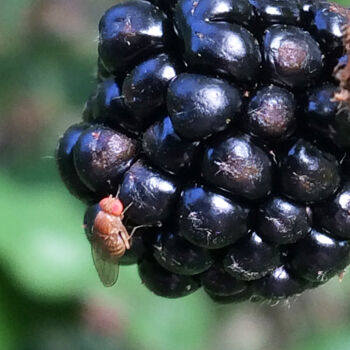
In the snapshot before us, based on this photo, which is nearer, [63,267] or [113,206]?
[113,206]

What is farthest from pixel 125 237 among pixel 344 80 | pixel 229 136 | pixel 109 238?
pixel 344 80

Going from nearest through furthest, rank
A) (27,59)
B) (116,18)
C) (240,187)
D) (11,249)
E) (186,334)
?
(240,187) → (116,18) → (11,249) → (186,334) → (27,59)

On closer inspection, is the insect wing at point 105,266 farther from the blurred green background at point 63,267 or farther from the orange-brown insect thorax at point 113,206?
the blurred green background at point 63,267

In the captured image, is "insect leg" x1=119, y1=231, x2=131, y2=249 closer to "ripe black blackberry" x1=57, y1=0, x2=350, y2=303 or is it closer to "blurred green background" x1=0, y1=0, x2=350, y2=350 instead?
"ripe black blackberry" x1=57, y1=0, x2=350, y2=303

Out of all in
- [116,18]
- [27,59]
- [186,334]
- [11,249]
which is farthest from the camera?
[27,59]

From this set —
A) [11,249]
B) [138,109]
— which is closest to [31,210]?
[11,249]

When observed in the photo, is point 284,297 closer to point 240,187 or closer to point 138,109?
point 240,187

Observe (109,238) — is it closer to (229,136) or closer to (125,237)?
(125,237)
